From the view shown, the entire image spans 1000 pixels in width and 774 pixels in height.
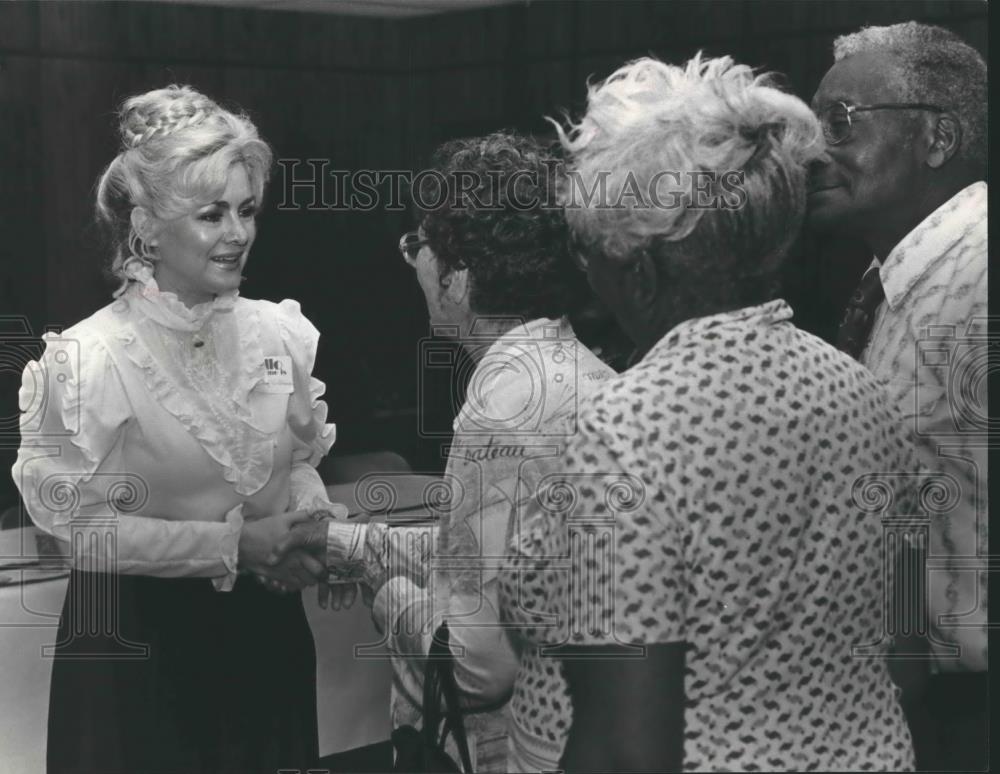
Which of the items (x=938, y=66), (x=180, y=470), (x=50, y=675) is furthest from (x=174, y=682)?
(x=938, y=66)

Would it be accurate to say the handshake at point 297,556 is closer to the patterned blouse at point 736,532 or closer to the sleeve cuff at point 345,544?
the sleeve cuff at point 345,544

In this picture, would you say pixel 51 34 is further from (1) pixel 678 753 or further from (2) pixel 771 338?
(1) pixel 678 753

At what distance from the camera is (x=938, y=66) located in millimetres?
2807

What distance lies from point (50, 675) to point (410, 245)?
1270 millimetres

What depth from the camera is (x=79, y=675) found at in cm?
284

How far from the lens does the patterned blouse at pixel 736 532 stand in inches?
71.4

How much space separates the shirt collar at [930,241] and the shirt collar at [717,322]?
975 mm

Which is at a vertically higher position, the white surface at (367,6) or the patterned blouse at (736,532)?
the white surface at (367,6)

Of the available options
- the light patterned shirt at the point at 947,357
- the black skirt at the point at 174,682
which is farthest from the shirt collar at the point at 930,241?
the black skirt at the point at 174,682

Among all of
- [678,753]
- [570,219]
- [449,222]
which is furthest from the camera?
[449,222]

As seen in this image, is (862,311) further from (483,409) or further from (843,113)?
(483,409)

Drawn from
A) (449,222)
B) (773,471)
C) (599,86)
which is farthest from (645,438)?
(599,86)

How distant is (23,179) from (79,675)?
1113 millimetres

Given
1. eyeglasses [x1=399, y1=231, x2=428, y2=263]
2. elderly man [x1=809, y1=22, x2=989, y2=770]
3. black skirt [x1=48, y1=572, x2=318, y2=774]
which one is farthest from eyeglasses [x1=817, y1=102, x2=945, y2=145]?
black skirt [x1=48, y1=572, x2=318, y2=774]
